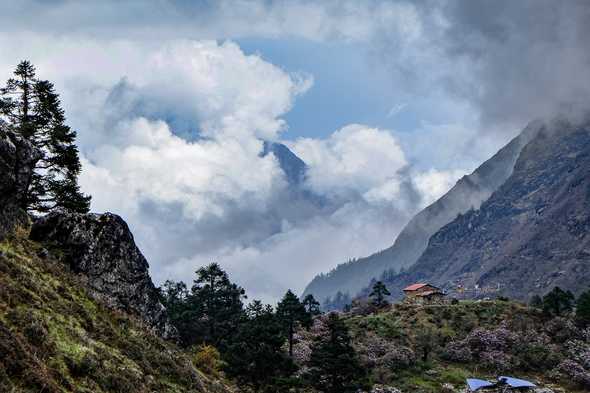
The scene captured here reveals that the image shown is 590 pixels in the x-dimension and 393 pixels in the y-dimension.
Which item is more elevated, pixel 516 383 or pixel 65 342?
pixel 65 342

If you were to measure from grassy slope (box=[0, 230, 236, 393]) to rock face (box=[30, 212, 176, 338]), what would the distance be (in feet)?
6.79

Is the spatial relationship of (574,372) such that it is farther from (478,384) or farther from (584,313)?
Result: (478,384)

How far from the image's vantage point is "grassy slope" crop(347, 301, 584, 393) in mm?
98625

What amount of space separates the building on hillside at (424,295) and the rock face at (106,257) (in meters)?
110

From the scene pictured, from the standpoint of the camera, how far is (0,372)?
19.0 m

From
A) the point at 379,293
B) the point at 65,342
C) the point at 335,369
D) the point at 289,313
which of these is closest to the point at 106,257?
the point at 65,342

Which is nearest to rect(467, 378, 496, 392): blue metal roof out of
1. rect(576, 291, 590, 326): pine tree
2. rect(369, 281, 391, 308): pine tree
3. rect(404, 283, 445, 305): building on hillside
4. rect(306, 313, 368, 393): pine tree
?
rect(306, 313, 368, 393): pine tree

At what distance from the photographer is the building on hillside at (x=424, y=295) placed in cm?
14954

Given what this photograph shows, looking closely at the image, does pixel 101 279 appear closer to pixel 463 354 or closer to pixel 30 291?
pixel 30 291

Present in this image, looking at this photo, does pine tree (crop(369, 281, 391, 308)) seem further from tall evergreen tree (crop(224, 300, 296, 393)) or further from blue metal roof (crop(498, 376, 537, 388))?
tall evergreen tree (crop(224, 300, 296, 393))

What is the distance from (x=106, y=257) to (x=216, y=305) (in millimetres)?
77890

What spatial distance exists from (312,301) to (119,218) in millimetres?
121213

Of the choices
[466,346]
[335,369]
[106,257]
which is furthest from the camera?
[466,346]

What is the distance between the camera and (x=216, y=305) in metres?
116
